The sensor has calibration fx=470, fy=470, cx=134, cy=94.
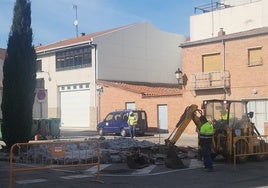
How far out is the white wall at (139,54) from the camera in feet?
129

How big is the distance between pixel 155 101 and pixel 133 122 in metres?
5.04

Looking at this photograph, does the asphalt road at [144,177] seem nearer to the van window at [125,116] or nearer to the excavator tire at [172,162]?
the excavator tire at [172,162]

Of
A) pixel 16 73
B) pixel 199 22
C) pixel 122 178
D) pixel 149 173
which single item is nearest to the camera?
pixel 122 178

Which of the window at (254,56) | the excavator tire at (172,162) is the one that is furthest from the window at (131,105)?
the excavator tire at (172,162)

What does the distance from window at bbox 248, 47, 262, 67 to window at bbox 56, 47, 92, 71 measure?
1519 centimetres

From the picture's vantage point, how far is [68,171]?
45.7 ft

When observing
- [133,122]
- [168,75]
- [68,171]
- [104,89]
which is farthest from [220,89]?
[68,171]

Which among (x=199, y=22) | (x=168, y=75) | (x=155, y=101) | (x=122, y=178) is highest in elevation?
(x=199, y=22)

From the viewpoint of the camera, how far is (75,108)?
41.5 m

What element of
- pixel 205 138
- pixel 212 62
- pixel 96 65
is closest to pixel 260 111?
pixel 212 62

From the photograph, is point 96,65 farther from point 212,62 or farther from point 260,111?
point 260,111

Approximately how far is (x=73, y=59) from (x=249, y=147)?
88.1 feet

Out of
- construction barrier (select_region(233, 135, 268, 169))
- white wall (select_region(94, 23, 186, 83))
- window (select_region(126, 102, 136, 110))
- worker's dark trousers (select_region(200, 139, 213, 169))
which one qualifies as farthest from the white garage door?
worker's dark trousers (select_region(200, 139, 213, 169))

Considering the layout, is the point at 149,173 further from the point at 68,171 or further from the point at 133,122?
the point at 133,122
